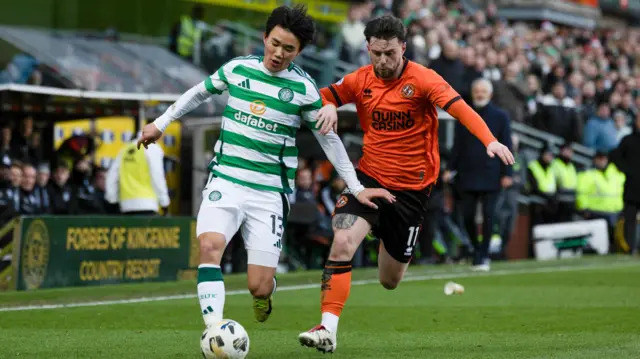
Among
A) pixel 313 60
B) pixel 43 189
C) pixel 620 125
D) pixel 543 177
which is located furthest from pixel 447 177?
pixel 620 125

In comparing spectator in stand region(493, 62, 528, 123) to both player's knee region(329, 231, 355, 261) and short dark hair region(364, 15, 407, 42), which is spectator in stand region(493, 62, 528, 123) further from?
player's knee region(329, 231, 355, 261)

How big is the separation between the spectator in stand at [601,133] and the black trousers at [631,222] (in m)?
4.97

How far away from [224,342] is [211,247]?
704 mm

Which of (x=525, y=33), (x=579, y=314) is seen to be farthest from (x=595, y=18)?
(x=579, y=314)

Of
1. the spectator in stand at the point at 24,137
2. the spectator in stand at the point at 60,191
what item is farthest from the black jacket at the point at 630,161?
the spectator in stand at the point at 24,137

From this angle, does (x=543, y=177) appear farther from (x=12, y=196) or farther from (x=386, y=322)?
(x=386, y=322)

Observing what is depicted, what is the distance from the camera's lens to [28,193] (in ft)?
53.0

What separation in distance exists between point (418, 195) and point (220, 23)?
1630 cm

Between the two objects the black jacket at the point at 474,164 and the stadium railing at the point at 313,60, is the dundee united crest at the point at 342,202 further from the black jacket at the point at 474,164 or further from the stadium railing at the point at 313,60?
the stadium railing at the point at 313,60

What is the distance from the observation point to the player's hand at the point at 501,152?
26.8 feet

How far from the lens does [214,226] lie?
8.02 metres

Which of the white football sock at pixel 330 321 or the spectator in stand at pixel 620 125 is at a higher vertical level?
the white football sock at pixel 330 321

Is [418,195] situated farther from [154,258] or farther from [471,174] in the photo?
[471,174]

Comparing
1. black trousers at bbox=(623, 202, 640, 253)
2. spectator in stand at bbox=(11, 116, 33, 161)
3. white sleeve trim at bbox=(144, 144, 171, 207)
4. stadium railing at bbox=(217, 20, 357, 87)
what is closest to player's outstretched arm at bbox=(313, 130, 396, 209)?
white sleeve trim at bbox=(144, 144, 171, 207)
